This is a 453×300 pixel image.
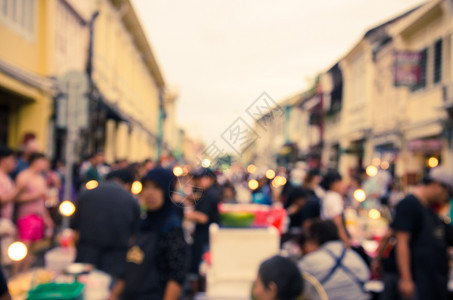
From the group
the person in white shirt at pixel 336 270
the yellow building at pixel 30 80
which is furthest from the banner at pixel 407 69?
the person in white shirt at pixel 336 270

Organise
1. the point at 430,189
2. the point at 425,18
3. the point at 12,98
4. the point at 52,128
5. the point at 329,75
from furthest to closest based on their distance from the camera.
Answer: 1. the point at 329,75
2. the point at 425,18
3. the point at 52,128
4. the point at 12,98
5. the point at 430,189

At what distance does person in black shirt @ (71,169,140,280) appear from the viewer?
5055mm

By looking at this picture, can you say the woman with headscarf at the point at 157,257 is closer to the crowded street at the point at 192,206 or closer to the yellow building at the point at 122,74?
the crowded street at the point at 192,206

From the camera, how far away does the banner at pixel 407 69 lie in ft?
55.8

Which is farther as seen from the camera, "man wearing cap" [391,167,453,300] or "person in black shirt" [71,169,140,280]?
"person in black shirt" [71,169,140,280]

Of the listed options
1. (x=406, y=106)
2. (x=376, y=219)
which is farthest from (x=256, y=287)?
(x=406, y=106)

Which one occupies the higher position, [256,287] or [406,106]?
[406,106]

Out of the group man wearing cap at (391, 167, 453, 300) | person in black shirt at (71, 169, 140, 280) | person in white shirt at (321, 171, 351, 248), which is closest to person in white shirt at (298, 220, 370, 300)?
man wearing cap at (391, 167, 453, 300)

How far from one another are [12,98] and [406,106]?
50.0ft

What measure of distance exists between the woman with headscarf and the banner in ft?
48.8

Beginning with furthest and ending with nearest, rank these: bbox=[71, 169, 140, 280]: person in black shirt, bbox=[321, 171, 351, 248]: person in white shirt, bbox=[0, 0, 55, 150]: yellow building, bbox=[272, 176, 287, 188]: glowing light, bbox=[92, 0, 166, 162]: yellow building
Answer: bbox=[92, 0, 166, 162]: yellow building
bbox=[272, 176, 287, 188]: glowing light
bbox=[0, 0, 55, 150]: yellow building
bbox=[321, 171, 351, 248]: person in white shirt
bbox=[71, 169, 140, 280]: person in black shirt

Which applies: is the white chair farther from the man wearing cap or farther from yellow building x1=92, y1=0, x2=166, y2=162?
yellow building x1=92, y1=0, x2=166, y2=162

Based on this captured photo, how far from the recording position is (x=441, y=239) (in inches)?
176

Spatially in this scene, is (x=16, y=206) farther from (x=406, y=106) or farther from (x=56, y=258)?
(x=406, y=106)
